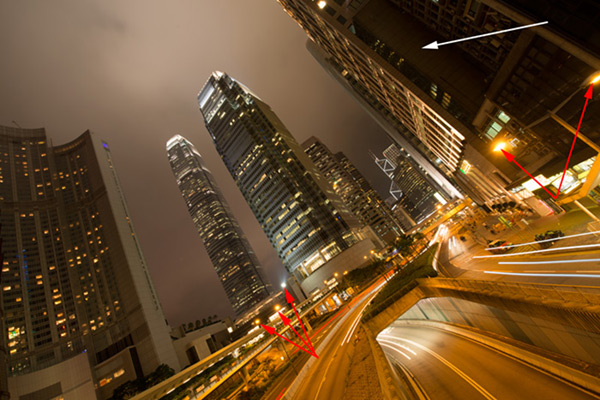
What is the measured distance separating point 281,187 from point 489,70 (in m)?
93.8

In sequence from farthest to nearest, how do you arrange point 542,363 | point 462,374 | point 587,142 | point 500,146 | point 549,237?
point 500,146, point 587,142, point 549,237, point 462,374, point 542,363

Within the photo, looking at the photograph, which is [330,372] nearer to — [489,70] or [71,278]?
[489,70]

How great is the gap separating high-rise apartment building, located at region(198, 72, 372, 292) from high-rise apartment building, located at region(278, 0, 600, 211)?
199 feet

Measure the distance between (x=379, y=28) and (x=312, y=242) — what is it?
269ft

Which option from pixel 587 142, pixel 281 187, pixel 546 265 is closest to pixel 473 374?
pixel 546 265

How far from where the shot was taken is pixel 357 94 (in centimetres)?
11000

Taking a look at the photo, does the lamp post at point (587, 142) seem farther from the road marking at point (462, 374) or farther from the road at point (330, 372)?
the road at point (330, 372)

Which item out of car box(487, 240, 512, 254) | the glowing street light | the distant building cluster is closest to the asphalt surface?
car box(487, 240, 512, 254)

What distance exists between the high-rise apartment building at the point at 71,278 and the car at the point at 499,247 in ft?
322

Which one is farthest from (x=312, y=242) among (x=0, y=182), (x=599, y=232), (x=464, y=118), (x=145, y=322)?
(x=0, y=182)

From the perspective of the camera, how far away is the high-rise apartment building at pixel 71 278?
261 ft

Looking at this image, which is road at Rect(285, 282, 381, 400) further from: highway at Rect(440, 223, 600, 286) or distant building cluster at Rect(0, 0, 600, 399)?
distant building cluster at Rect(0, 0, 600, 399)

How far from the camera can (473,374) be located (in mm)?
14953

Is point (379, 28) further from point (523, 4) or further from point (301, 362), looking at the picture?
point (301, 362)
